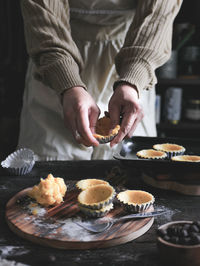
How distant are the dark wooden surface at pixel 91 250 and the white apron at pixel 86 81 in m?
0.20

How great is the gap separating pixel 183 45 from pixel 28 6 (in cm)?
163

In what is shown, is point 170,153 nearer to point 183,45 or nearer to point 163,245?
point 163,245

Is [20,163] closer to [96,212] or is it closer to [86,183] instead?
[86,183]

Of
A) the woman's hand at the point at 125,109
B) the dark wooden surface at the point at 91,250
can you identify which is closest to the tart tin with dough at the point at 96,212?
the dark wooden surface at the point at 91,250

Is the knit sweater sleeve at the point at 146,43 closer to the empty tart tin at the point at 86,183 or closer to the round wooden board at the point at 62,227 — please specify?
the empty tart tin at the point at 86,183

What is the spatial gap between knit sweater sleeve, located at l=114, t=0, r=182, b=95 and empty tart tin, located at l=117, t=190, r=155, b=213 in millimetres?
481

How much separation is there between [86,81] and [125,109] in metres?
0.47

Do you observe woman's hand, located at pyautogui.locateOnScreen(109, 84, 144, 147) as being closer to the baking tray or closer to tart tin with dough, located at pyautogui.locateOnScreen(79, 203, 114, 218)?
the baking tray

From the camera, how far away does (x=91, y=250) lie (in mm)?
870

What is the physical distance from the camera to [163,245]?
0.78 m

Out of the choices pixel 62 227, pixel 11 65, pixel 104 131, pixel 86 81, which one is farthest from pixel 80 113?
pixel 11 65

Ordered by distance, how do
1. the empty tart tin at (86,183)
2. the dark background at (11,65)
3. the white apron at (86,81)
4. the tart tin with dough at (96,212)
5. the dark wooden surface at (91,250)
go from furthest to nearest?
the dark background at (11,65) → the white apron at (86,81) → the empty tart tin at (86,183) → the tart tin with dough at (96,212) → the dark wooden surface at (91,250)

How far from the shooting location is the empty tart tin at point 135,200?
39.5 inches

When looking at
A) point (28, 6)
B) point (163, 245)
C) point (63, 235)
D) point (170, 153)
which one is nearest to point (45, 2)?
point (28, 6)
